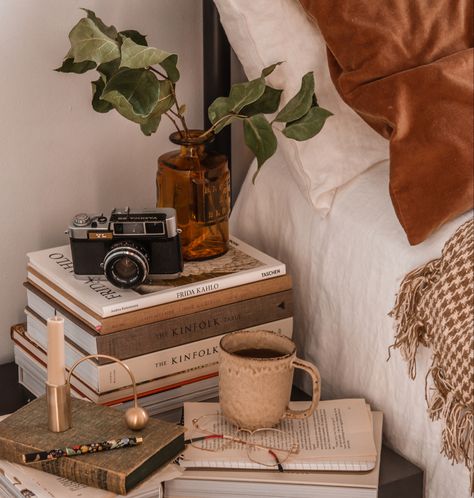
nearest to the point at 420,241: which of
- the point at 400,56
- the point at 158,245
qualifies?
the point at 400,56

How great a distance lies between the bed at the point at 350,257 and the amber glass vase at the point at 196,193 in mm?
112

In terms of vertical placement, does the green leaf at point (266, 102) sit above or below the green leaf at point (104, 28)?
below

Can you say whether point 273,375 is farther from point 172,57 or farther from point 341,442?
point 172,57

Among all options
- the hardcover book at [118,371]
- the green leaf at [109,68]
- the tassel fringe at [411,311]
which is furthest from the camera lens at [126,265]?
the tassel fringe at [411,311]

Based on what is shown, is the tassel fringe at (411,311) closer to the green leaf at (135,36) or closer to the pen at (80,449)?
the pen at (80,449)

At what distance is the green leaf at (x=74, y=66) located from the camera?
4.46 ft

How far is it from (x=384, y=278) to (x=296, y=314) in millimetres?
230

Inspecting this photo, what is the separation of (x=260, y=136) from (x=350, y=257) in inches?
8.1

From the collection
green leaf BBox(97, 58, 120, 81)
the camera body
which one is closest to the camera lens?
the camera body

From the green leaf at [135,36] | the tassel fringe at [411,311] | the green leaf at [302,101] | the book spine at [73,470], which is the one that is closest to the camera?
the book spine at [73,470]

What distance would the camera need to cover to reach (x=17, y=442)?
111cm

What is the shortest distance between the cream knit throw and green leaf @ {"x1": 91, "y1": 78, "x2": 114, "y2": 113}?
46 centimetres

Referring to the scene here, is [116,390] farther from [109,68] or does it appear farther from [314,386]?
[109,68]

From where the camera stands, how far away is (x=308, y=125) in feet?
4.21
